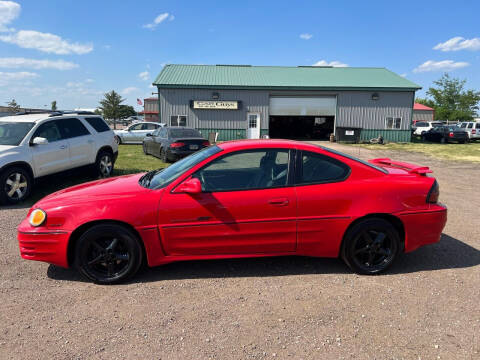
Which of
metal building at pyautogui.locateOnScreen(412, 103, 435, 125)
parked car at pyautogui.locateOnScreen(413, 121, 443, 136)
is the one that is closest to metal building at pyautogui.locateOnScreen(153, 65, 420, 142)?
parked car at pyautogui.locateOnScreen(413, 121, 443, 136)

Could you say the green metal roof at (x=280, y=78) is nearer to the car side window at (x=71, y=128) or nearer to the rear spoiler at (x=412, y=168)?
the car side window at (x=71, y=128)

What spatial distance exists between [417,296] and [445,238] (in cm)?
208

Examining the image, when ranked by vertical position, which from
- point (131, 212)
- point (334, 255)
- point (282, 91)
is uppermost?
point (282, 91)

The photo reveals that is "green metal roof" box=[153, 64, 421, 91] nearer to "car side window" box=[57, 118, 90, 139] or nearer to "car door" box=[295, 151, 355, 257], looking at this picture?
"car side window" box=[57, 118, 90, 139]

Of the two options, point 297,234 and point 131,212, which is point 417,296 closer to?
point 297,234

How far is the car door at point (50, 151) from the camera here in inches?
275

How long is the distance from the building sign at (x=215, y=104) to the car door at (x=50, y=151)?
18.0 m

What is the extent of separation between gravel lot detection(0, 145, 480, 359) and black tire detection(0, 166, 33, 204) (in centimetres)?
268

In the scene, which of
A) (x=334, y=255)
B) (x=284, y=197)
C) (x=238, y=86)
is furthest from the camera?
(x=238, y=86)

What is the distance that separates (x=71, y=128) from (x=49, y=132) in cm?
65

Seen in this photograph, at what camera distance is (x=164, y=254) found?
3.56 meters

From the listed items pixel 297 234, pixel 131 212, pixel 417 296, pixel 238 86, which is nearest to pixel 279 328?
pixel 297 234

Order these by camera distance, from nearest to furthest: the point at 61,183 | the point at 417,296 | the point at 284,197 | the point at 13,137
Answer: the point at 417,296 < the point at 284,197 < the point at 13,137 < the point at 61,183

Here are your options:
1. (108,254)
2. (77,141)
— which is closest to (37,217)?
(108,254)
